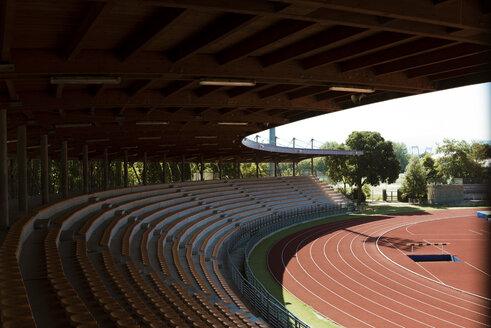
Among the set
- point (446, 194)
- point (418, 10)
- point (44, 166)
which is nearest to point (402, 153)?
point (446, 194)

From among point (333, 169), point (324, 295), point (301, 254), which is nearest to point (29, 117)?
point (324, 295)

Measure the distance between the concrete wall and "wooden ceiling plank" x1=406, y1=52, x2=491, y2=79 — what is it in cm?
5723

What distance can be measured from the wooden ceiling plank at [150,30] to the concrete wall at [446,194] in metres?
62.2

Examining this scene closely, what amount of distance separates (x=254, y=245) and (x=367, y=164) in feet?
131

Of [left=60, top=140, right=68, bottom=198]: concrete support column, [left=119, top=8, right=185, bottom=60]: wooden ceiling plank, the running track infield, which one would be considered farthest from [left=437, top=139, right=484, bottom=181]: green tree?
[left=119, top=8, right=185, bottom=60]: wooden ceiling plank

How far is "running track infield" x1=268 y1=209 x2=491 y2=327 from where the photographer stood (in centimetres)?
1599

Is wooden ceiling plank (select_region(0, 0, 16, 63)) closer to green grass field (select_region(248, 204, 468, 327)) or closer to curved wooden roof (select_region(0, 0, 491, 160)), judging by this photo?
curved wooden roof (select_region(0, 0, 491, 160))

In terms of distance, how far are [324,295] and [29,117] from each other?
1440cm

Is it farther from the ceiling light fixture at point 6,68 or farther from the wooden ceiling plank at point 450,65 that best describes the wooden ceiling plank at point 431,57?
the ceiling light fixture at point 6,68

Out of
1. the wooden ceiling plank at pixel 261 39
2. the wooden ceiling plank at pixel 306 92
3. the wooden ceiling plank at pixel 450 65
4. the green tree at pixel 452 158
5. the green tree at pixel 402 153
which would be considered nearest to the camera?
the wooden ceiling plank at pixel 261 39

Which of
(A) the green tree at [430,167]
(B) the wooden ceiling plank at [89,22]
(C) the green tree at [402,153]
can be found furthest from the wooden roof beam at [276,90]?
(C) the green tree at [402,153]

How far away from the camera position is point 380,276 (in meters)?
21.2

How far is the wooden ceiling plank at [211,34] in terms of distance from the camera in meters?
6.09

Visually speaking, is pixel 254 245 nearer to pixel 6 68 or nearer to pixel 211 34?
pixel 6 68
